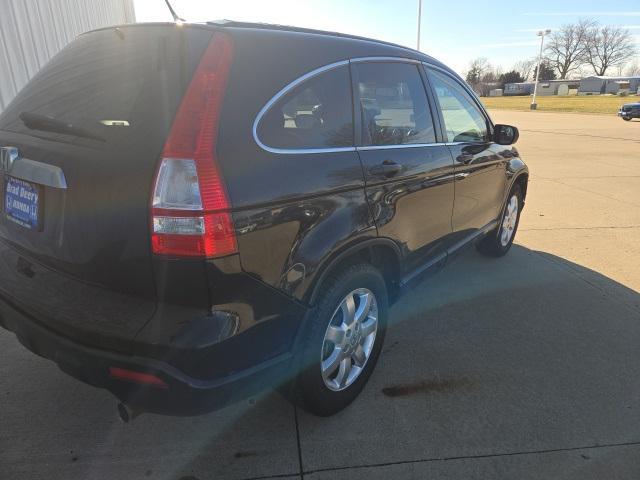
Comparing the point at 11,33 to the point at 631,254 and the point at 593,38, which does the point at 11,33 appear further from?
the point at 593,38

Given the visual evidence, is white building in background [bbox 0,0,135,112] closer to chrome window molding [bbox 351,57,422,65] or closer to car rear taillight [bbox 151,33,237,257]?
chrome window molding [bbox 351,57,422,65]

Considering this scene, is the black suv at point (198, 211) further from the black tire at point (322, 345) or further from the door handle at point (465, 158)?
the door handle at point (465, 158)

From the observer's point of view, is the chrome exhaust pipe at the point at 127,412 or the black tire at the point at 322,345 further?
the black tire at the point at 322,345

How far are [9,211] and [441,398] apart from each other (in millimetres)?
2392

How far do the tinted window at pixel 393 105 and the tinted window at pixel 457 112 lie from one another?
260 millimetres

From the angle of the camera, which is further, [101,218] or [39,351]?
[39,351]

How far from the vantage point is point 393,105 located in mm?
2754

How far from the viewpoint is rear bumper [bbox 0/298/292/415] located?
66.2 inches

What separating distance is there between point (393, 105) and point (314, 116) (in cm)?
79

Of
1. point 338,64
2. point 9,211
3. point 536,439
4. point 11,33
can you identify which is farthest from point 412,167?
point 11,33

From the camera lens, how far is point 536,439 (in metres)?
2.38

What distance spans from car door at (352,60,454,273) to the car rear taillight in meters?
0.88

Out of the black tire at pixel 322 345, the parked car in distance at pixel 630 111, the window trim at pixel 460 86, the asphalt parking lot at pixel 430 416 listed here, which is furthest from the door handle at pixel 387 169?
the parked car in distance at pixel 630 111

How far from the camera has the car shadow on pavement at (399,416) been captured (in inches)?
86.7
